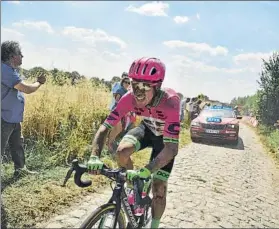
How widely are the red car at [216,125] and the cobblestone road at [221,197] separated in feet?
8.84

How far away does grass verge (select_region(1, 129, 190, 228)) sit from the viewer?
3449 mm

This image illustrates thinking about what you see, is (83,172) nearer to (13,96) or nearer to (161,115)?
(161,115)

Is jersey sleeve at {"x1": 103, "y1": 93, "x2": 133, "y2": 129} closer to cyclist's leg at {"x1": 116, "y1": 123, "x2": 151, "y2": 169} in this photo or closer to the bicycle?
cyclist's leg at {"x1": 116, "y1": 123, "x2": 151, "y2": 169}

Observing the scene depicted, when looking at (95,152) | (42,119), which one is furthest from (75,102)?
(95,152)

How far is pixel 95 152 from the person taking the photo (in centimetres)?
264

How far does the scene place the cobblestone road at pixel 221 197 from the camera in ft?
11.8

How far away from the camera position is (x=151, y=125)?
3061 millimetres

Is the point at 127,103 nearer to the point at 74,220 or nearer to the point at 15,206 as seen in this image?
the point at 74,220

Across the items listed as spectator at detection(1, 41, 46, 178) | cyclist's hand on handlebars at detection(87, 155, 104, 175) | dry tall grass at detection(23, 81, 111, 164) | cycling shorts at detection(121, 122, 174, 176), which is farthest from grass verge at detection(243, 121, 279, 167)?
spectator at detection(1, 41, 46, 178)

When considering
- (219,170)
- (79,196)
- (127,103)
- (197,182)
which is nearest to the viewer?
(127,103)

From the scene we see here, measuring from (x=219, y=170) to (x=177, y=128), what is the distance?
2.86 meters

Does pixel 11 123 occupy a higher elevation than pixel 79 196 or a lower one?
higher

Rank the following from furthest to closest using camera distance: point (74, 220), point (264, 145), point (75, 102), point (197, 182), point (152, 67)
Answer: point (75, 102) < point (197, 182) < point (264, 145) < point (74, 220) < point (152, 67)

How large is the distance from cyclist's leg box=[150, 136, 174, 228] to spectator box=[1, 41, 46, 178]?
1727mm
